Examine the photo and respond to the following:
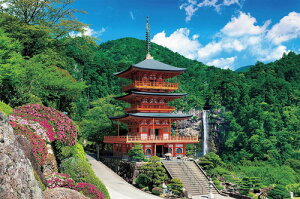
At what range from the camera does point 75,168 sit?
16734 mm

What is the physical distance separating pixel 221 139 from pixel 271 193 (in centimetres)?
2618

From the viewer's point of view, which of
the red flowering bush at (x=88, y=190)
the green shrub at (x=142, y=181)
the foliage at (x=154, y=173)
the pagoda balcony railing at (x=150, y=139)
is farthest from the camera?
the pagoda balcony railing at (x=150, y=139)

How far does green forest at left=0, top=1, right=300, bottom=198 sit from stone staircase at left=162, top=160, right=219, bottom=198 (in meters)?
1.26

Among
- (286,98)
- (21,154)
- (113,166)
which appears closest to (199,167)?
(113,166)

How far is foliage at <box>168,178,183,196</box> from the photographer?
22.3 m

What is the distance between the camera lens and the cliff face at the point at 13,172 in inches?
282

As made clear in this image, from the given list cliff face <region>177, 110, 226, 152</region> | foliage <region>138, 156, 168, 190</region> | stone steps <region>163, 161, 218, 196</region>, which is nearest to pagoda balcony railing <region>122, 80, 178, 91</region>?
stone steps <region>163, 161, 218, 196</region>

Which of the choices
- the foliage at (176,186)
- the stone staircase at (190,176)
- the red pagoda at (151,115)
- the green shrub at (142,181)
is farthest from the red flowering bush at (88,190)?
the red pagoda at (151,115)

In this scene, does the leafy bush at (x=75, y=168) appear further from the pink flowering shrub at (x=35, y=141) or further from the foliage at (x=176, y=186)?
the foliage at (x=176, y=186)

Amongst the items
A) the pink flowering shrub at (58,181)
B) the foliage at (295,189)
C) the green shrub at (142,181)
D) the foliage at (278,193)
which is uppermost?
the pink flowering shrub at (58,181)

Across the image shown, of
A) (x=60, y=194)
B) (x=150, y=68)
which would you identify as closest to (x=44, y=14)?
(x=150, y=68)

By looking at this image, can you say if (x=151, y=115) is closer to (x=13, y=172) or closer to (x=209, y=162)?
(x=209, y=162)

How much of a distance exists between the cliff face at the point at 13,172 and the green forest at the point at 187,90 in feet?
41.3

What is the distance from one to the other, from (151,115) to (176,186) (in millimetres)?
8995
